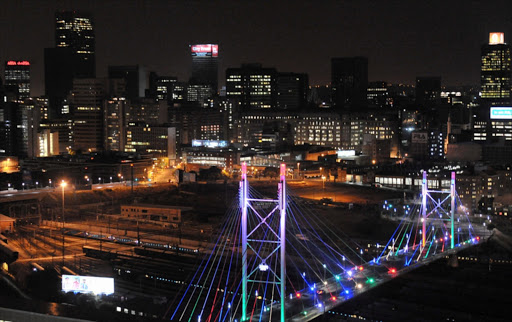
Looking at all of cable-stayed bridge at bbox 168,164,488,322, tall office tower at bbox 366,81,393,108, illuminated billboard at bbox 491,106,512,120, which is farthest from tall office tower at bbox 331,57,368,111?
cable-stayed bridge at bbox 168,164,488,322

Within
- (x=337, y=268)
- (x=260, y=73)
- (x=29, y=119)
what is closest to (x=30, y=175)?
(x=29, y=119)

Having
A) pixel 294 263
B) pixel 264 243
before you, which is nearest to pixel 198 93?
pixel 264 243

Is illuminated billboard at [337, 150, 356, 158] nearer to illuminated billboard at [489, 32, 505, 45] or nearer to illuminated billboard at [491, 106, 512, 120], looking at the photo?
illuminated billboard at [491, 106, 512, 120]

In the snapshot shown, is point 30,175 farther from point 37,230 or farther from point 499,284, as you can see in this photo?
point 499,284

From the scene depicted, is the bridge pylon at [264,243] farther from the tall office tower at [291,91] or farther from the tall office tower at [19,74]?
the tall office tower at [19,74]

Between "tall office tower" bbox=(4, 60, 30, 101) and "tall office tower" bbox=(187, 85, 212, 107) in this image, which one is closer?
"tall office tower" bbox=(4, 60, 30, 101)
